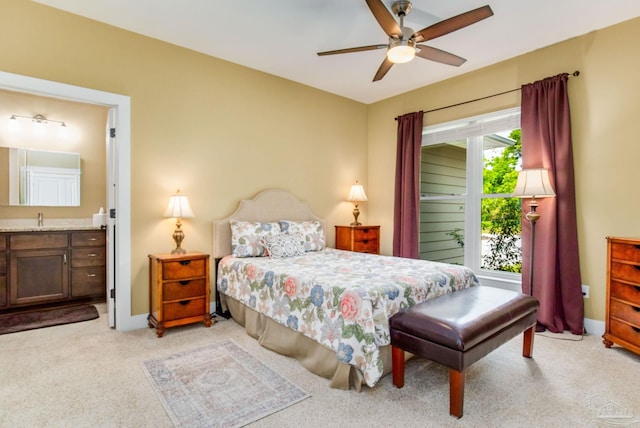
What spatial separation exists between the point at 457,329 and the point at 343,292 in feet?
2.30

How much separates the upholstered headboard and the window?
1632mm

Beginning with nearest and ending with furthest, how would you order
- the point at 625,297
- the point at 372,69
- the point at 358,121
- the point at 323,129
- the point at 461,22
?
the point at 461,22 → the point at 625,297 → the point at 372,69 → the point at 323,129 → the point at 358,121

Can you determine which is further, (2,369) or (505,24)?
(505,24)

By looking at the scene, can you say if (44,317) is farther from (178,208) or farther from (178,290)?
(178,208)

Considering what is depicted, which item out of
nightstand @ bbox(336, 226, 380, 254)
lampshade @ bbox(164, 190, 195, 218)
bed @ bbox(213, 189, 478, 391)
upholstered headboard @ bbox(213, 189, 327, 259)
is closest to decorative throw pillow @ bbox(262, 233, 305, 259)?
bed @ bbox(213, 189, 478, 391)

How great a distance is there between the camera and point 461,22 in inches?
93.6

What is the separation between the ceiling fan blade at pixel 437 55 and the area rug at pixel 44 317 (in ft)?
13.7

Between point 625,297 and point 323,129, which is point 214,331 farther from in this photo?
point 625,297

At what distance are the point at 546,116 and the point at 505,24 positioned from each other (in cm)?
101

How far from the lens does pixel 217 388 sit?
2.18 m

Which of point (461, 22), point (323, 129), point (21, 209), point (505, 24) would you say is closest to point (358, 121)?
point (323, 129)

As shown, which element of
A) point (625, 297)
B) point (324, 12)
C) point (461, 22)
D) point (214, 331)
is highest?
point (324, 12)

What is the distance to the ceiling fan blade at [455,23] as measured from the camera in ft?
7.33

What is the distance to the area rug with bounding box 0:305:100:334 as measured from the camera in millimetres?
3322
